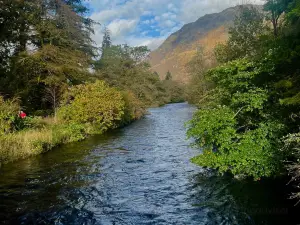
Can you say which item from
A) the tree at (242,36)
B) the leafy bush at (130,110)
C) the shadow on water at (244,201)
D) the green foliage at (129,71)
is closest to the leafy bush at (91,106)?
the leafy bush at (130,110)

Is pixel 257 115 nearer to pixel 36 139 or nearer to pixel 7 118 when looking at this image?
pixel 36 139

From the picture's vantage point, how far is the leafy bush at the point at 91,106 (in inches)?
884

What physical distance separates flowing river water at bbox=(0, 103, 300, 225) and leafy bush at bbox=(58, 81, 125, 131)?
845 centimetres

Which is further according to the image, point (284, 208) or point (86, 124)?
point (86, 124)

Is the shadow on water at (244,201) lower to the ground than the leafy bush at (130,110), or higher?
lower

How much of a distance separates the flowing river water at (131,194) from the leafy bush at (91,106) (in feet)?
27.7

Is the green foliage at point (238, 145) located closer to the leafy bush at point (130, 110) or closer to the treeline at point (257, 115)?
the treeline at point (257, 115)

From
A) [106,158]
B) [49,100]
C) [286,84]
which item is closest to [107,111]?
[49,100]

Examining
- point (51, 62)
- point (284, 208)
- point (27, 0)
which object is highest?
point (27, 0)

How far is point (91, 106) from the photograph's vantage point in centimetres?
2300

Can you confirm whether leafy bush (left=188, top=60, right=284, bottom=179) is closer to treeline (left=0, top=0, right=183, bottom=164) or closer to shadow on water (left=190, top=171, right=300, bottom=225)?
shadow on water (left=190, top=171, right=300, bottom=225)

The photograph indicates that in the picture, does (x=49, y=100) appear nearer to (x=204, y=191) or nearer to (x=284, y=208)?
(x=204, y=191)

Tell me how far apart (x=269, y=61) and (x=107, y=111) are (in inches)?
671

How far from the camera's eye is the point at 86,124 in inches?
888
